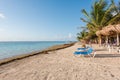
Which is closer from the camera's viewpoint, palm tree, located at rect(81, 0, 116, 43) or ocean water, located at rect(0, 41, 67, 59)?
ocean water, located at rect(0, 41, 67, 59)

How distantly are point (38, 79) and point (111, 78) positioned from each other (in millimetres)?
2286

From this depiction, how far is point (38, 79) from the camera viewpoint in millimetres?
4043

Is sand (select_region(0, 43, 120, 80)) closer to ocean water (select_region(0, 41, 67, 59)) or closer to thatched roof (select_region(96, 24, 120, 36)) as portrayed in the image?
thatched roof (select_region(96, 24, 120, 36))

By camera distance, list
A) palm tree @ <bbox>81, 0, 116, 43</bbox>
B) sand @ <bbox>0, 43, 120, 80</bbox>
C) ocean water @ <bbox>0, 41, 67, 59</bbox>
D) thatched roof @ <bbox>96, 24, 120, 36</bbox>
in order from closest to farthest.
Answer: sand @ <bbox>0, 43, 120, 80</bbox> < thatched roof @ <bbox>96, 24, 120, 36</bbox> < ocean water @ <bbox>0, 41, 67, 59</bbox> < palm tree @ <bbox>81, 0, 116, 43</bbox>

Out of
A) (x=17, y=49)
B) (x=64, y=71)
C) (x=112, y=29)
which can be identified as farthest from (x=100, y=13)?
(x=17, y=49)

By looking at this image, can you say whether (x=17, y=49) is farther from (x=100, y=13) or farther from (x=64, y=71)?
(x=64, y=71)

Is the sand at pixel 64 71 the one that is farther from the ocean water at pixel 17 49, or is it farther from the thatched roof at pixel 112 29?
the ocean water at pixel 17 49

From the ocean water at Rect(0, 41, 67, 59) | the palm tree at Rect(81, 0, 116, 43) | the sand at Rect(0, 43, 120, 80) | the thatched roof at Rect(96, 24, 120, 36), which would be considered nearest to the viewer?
the sand at Rect(0, 43, 120, 80)

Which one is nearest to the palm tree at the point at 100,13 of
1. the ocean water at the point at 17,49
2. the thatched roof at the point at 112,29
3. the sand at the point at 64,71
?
the thatched roof at the point at 112,29

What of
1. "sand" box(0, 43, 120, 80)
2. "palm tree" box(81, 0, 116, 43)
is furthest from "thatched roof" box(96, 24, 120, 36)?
"palm tree" box(81, 0, 116, 43)

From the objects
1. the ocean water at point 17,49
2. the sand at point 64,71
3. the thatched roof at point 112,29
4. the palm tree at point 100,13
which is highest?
the palm tree at point 100,13

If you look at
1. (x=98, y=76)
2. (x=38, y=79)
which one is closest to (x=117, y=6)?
(x=98, y=76)

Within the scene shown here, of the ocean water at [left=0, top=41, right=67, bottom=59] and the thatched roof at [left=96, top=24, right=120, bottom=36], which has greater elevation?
the thatched roof at [left=96, top=24, right=120, bottom=36]

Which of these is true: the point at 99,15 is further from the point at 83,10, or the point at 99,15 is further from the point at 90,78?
the point at 90,78
